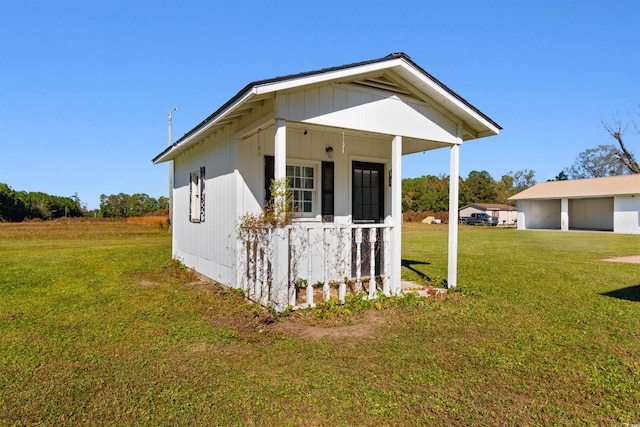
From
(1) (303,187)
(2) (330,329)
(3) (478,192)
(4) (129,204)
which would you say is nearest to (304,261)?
(1) (303,187)

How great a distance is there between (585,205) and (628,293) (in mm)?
32298

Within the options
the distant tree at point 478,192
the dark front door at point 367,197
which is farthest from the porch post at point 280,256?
the distant tree at point 478,192

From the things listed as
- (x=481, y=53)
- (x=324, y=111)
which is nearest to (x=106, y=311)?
(x=324, y=111)

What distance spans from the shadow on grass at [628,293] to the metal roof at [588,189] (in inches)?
1008

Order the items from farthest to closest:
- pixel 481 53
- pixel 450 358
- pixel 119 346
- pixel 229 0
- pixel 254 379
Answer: pixel 481 53, pixel 229 0, pixel 119 346, pixel 450 358, pixel 254 379

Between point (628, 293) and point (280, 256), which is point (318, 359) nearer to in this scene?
point (280, 256)

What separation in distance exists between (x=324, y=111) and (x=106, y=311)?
14.1 feet

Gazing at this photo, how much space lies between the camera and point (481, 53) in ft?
42.9

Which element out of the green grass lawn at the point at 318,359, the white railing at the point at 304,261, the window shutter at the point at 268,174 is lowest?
the green grass lawn at the point at 318,359

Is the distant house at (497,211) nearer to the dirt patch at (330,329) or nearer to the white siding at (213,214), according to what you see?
the white siding at (213,214)

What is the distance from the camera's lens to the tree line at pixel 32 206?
125 ft

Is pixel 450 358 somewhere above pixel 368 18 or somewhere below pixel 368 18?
below

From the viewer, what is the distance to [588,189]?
30625 mm

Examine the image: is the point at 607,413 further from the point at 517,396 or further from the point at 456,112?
the point at 456,112
